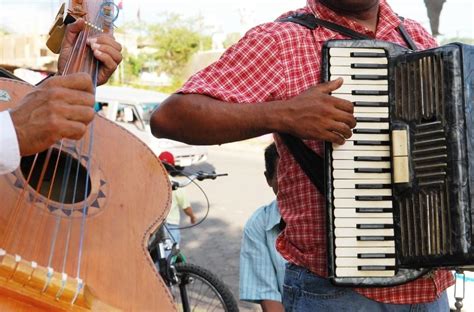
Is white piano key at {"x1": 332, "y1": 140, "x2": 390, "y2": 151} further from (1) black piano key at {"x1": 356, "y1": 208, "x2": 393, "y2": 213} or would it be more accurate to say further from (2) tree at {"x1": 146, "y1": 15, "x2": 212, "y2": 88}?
(2) tree at {"x1": 146, "y1": 15, "x2": 212, "y2": 88}

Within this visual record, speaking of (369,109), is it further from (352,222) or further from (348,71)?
(352,222)

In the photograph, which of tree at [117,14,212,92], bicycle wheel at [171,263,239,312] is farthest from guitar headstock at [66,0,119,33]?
tree at [117,14,212,92]

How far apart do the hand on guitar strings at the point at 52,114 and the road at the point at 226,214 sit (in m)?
3.93

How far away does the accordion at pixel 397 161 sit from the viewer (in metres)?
1.74

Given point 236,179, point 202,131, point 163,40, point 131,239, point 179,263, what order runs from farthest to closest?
point 163,40
point 236,179
point 179,263
point 202,131
point 131,239

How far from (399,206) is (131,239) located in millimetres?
744

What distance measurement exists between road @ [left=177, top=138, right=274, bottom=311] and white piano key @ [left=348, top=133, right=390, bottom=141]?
11.2ft

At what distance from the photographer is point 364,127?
71.7 inches

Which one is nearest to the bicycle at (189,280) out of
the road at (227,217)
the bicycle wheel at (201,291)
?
the bicycle wheel at (201,291)

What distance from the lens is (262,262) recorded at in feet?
9.68

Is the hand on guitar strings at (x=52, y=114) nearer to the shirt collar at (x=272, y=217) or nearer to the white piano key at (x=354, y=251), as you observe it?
the white piano key at (x=354, y=251)

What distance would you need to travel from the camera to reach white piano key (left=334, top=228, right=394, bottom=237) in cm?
180

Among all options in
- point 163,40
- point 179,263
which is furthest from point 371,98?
point 163,40

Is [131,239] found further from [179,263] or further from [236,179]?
[236,179]
